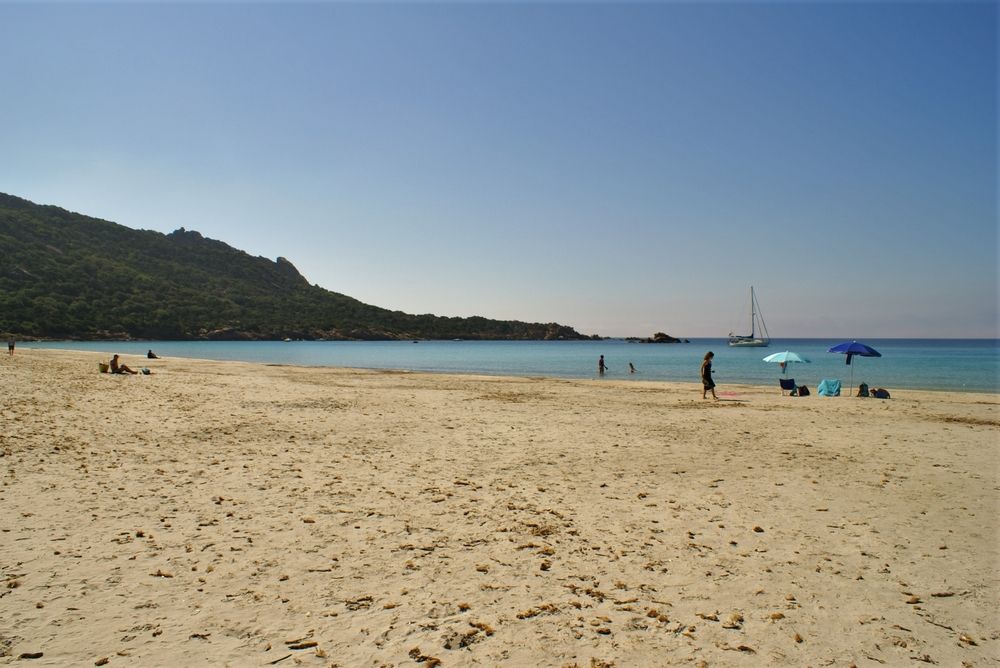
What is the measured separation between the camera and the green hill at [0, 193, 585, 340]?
9694 cm

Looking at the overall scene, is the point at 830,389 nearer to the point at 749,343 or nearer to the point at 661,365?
the point at 661,365

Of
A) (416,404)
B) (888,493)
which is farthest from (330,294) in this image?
(888,493)

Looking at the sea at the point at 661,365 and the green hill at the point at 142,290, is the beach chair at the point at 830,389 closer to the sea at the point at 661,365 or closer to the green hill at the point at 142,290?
the sea at the point at 661,365

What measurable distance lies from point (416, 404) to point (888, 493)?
46.7ft

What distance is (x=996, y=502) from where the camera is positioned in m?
7.89

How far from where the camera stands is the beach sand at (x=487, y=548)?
407cm

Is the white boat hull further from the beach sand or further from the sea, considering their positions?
the beach sand

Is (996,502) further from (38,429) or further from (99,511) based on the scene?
(38,429)

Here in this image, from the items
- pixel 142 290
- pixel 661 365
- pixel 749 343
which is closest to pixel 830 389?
pixel 661 365

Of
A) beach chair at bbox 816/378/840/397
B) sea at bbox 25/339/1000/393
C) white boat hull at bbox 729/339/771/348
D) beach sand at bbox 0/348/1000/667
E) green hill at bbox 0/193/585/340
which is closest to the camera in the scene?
beach sand at bbox 0/348/1000/667

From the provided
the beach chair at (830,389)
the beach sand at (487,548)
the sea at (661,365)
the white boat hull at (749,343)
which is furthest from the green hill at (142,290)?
the beach chair at (830,389)

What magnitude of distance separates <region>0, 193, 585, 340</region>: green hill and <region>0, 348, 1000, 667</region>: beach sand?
344 ft

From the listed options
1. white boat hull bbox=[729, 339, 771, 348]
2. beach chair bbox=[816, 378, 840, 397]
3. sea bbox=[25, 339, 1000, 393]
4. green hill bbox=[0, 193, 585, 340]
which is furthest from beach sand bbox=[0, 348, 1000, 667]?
white boat hull bbox=[729, 339, 771, 348]

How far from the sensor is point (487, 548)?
5.90m
